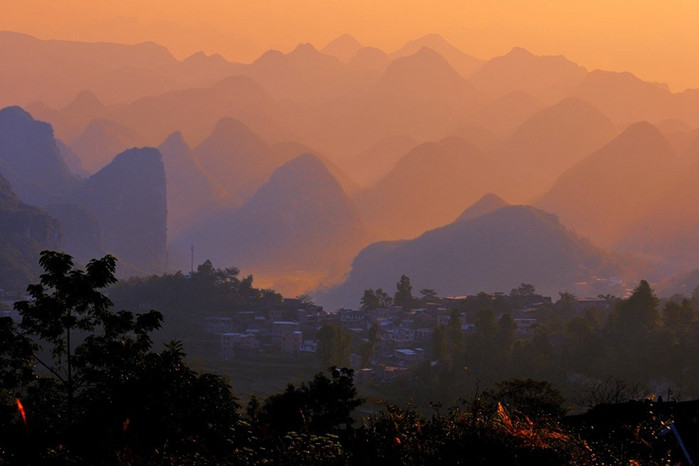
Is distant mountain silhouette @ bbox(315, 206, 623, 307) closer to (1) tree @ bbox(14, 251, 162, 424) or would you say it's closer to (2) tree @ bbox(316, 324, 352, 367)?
(2) tree @ bbox(316, 324, 352, 367)

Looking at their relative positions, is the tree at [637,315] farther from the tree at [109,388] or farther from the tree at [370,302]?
the tree at [109,388]

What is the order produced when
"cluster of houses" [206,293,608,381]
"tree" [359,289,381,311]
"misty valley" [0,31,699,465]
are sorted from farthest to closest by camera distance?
"tree" [359,289,381,311]
"cluster of houses" [206,293,608,381]
"misty valley" [0,31,699,465]

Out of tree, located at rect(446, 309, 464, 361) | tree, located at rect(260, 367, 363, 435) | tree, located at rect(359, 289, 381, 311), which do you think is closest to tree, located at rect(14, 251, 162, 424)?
tree, located at rect(260, 367, 363, 435)

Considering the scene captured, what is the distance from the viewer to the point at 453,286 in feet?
550

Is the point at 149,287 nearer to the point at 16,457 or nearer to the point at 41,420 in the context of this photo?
the point at 41,420

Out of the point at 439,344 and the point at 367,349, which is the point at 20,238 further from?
the point at 439,344

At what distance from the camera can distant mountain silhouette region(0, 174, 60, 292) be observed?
381 feet

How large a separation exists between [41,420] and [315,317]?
71.4 meters

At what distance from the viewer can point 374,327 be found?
80.2 m

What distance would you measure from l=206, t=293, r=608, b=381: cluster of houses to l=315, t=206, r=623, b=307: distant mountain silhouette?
6411 cm

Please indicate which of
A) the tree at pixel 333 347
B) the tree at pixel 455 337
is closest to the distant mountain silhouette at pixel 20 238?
the tree at pixel 333 347

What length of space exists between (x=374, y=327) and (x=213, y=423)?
202 feet

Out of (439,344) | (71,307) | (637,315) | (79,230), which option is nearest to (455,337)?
(439,344)

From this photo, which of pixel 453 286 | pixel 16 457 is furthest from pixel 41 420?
pixel 453 286
